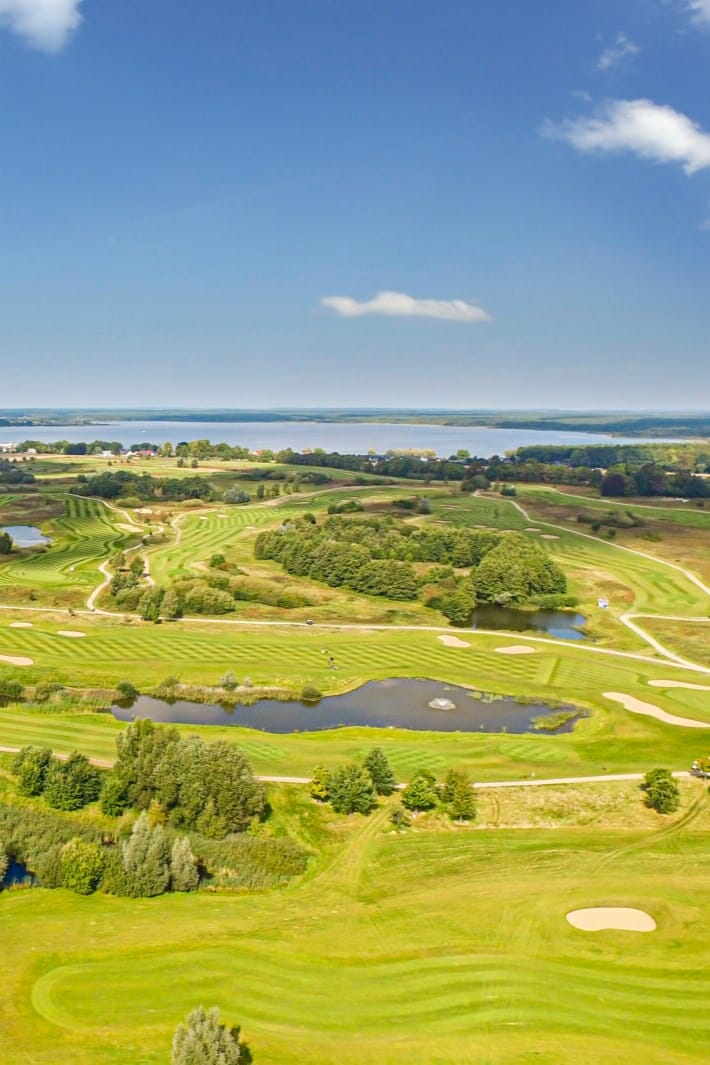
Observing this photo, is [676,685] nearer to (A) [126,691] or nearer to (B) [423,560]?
(A) [126,691]

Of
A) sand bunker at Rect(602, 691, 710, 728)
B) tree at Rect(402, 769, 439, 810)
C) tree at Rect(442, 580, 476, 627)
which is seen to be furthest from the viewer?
tree at Rect(442, 580, 476, 627)

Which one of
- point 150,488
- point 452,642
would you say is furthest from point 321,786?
point 150,488

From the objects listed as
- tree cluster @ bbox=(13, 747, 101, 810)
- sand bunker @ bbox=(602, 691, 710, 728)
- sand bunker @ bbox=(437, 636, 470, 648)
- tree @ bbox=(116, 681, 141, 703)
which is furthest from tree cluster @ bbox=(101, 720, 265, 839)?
sand bunker @ bbox=(437, 636, 470, 648)

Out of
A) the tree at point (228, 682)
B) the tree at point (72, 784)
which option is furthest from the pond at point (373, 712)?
the tree at point (72, 784)

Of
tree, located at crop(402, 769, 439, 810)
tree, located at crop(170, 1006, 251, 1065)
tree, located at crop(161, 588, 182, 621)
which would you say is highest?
tree, located at crop(170, 1006, 251, 1065)

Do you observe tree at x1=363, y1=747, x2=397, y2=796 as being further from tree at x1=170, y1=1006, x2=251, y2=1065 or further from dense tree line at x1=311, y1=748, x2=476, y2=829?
tree at x1=170, y1=1006, x2=251, y2=1065

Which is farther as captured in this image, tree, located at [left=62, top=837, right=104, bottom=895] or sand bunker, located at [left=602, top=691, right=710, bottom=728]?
sand bunker, located at [left=602, top=691, right=710, bottom=728]

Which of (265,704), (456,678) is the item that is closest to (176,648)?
(265,704)
